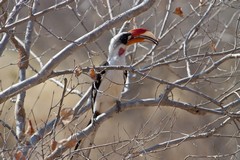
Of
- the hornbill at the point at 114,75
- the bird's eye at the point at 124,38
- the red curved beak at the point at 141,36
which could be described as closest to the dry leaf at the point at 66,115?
the hornbill at the point at 114,75

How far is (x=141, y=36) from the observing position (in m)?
4.64

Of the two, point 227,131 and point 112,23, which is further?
point 227,131

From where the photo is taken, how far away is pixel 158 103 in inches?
158

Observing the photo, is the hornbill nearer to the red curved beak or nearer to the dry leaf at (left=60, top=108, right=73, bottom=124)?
the red curved beak

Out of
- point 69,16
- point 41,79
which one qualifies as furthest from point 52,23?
Result: point 41,79

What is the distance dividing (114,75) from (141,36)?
333 millimetres

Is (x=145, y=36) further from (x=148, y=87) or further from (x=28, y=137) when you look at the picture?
(x=148, y=87)

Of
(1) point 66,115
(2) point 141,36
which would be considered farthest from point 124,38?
(1) point 66,115

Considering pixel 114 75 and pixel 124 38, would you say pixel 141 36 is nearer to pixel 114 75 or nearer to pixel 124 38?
pixel 124 38

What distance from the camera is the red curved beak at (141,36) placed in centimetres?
454

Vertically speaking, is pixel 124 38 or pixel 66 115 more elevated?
pixel 124 38

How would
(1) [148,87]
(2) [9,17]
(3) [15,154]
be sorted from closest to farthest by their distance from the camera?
(3) [15,154] < (2) [9,17] < (1) [148,87]

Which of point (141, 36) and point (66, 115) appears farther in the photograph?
point (141, 36)

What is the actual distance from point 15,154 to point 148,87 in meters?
8.10
